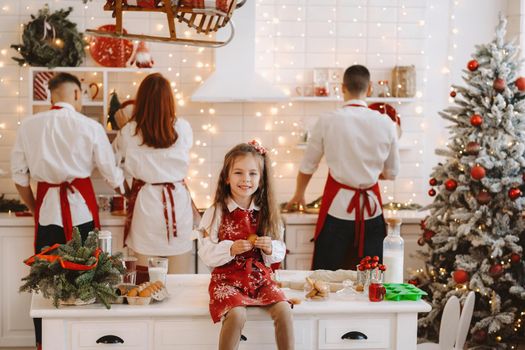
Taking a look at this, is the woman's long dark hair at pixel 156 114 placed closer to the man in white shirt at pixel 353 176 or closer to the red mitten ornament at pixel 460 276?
the man in white shirt at pixel 353 176

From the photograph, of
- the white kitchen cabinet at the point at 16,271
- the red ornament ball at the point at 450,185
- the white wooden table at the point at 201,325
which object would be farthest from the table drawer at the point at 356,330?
the white kitchen cabinet at the point at 16,271

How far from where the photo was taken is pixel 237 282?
339 centimetres

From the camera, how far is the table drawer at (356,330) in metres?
3.32

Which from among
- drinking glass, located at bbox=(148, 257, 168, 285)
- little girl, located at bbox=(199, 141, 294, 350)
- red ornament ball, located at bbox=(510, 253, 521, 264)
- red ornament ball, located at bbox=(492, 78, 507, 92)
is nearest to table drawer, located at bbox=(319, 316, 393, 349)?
little girl, located at bbox=(199, 141, 294, 350)

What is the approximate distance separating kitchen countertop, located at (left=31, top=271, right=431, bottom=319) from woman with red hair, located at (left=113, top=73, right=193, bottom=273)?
1622 millimetres

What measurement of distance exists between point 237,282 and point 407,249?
7.97 ft

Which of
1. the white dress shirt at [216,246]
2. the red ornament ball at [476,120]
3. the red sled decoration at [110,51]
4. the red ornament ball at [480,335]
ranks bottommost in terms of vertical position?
the red ornament ball at [480,335]

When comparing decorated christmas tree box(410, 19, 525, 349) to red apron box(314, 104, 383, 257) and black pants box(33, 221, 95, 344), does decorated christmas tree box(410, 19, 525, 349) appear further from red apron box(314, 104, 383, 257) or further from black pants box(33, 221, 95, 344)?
black pants box(33, 221, 95, 344)

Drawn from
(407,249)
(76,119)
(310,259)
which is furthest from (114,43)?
(407,249)

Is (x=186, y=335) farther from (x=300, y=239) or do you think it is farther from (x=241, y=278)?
(x=300, y=239)

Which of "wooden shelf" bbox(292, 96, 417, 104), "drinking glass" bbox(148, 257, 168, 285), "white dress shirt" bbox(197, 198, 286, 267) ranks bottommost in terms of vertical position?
"drinking glass" bbox(148, 257, 168, 285)

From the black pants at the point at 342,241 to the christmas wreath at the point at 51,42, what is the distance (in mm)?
2185

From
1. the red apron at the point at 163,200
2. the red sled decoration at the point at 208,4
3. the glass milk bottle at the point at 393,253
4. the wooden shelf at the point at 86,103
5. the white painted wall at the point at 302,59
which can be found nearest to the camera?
the red sled decoration at the point at 208,4

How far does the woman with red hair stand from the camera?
5031mm
